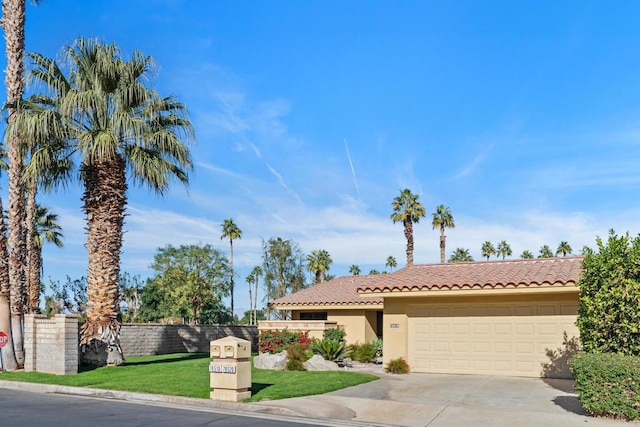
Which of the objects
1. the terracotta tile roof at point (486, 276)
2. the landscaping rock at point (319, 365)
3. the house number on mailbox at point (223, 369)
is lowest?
the landscaping rock at point (319, 365)

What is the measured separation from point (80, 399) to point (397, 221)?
4090cm

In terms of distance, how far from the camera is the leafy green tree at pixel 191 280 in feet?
172

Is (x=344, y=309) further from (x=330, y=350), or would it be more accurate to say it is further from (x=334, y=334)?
(x=330, y=350)

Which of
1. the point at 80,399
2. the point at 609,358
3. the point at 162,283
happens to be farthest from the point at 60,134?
the point at 162,283

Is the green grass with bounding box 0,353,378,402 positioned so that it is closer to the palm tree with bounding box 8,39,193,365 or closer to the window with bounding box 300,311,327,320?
the palm tree with bounding box 8,39,193,365

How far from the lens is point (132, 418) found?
11.9 meters

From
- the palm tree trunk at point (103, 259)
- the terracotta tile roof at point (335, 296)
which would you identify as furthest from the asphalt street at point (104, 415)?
the terracotta tile roof at point (335, 296)

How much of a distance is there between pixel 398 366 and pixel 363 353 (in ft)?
18.2

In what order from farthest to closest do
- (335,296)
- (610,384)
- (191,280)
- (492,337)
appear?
(191,280), (335,296), (492,337), (610,384)

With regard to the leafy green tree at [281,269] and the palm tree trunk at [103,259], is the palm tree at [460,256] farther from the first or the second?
the palm tree trunk at [103,259]

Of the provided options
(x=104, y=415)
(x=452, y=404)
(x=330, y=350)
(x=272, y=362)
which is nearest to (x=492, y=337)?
(x=330, y=350)

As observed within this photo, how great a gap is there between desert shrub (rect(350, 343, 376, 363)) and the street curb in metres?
12.1

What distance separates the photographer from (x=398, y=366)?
67.1 feet

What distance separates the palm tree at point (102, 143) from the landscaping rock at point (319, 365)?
23.3 ft
